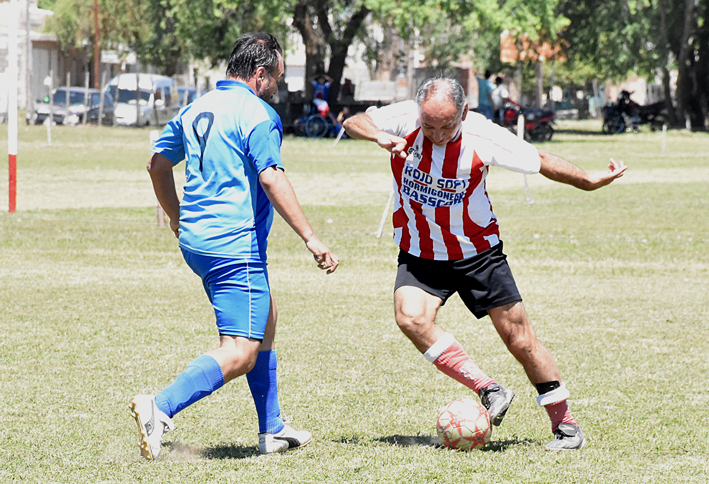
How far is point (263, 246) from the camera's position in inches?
184

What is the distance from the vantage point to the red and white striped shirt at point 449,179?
4969 mm

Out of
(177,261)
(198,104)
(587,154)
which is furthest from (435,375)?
(587,154)

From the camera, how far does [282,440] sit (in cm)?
494

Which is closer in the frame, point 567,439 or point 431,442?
point 567,439

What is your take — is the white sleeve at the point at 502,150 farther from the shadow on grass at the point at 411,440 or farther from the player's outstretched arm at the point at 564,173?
the shadow on grass at the point at 411,440

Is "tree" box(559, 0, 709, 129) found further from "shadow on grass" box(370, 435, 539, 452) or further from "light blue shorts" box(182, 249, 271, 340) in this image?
"light blue shorts" box(182, 249, 271, 340)

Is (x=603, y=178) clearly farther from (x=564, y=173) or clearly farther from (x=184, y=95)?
(x=184, y=95)

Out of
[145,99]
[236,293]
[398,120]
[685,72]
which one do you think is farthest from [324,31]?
[236,293]

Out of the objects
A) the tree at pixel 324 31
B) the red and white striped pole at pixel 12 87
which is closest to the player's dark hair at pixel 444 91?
the red and white striped pole at pixel 12 87

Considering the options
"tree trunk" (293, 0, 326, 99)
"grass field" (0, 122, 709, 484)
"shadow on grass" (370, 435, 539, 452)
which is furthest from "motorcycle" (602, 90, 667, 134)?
"shadow on grass" (370, 435, 539, 452)

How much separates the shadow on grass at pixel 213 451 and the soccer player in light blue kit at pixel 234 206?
451 millimetres

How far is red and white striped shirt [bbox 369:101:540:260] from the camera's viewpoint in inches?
196

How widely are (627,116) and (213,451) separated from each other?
137ft

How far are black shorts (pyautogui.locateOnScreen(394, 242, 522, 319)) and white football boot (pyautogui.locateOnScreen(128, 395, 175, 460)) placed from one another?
1.40 meters
